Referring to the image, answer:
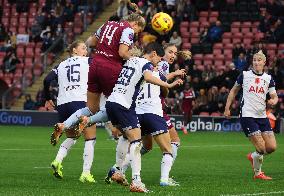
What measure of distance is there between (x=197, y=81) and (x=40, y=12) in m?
12.1

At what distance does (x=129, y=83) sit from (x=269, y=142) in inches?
160

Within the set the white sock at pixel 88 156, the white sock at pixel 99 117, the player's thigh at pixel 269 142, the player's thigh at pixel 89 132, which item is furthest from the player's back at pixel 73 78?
the player's thigh at pixel 269 142

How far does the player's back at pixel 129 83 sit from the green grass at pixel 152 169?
4.37ft

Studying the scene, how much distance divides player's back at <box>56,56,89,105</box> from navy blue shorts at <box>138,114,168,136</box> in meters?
1.88

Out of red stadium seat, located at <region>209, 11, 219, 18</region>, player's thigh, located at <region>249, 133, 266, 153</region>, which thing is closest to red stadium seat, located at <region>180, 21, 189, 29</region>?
red stadium seat, located at <region>209, 11, 219, 18</region>

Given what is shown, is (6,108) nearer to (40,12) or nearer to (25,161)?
(40,12)

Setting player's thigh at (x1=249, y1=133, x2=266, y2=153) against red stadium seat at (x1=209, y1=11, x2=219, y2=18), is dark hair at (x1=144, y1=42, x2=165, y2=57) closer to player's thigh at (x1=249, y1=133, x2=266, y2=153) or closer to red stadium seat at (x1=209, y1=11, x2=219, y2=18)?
player's thigh at (x1=249, y1=133, x2=266, y2=153)

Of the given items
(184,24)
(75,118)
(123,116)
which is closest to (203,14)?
(184,24)

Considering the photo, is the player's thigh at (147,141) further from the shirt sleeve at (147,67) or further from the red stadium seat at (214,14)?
the red stadium seat at (214,14)

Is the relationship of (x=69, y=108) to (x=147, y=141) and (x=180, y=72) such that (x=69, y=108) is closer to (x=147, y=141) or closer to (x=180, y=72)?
(x=147, y=141)

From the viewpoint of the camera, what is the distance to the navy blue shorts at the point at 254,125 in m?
16.2

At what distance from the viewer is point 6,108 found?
39688 mm

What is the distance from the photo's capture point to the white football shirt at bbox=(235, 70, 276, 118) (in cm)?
1631

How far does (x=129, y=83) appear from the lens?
1314 centimetres
